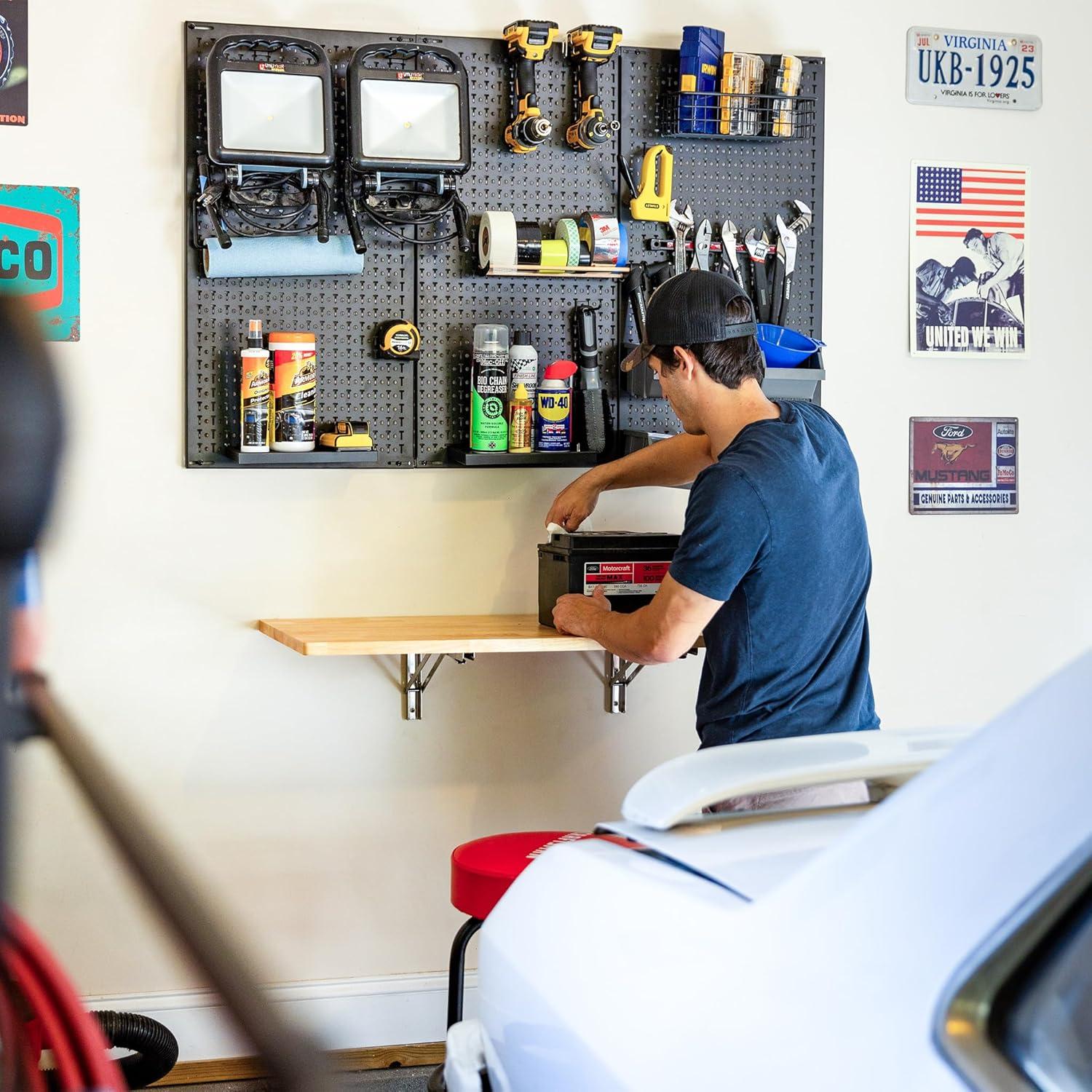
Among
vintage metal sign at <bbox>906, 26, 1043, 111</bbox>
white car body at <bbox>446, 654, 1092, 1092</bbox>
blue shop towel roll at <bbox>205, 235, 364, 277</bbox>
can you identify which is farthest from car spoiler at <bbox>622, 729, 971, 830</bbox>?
vintage metal sign at <bbox>906, 26, 1043, 111</bbox>

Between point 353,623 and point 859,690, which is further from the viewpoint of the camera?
point 353,623

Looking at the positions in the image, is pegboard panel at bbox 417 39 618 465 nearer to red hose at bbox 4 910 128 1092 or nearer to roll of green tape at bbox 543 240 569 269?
roll of green tape at bbox 543 240 569 269

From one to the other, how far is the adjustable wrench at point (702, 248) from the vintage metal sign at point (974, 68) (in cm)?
72

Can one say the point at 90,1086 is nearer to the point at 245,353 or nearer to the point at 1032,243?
the point at 245,353

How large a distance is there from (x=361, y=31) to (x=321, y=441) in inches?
39.7

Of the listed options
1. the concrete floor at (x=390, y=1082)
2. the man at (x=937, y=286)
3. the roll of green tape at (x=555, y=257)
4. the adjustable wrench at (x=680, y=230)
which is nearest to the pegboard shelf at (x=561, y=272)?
the roll of green tape at (x=555, y=257)

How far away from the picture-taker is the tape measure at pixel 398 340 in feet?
10.1

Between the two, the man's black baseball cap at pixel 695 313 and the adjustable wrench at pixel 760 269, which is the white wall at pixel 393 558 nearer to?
the adjustable wrench at pixel 760 269

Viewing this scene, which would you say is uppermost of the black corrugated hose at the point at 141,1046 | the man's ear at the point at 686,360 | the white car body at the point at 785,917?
the man's ear at the point at 686,360

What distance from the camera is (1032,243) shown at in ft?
11.7

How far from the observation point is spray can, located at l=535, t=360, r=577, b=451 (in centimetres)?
316

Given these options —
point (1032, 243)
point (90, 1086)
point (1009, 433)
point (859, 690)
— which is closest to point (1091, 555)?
point (1009, 433)

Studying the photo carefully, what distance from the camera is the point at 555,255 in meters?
3.09

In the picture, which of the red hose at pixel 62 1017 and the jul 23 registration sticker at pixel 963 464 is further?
the jul 23 registration sticker at pixel 963 464
